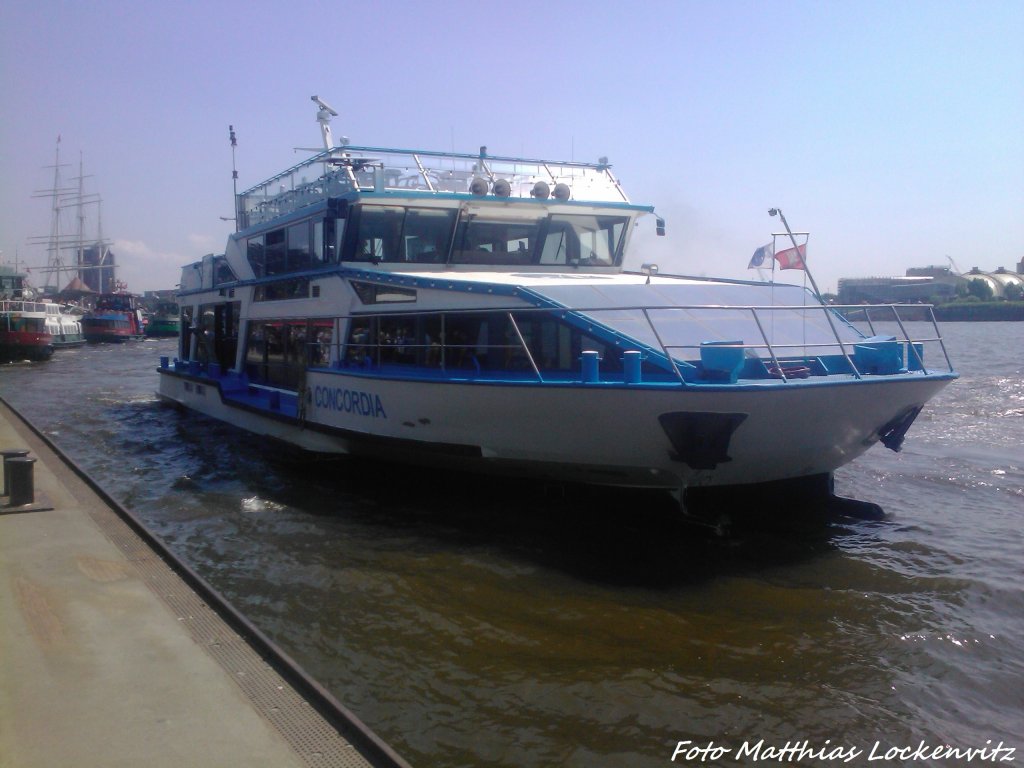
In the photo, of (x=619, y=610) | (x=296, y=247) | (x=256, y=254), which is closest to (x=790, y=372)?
(x=619, y=610)

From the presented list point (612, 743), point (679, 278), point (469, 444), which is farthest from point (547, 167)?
point (612, 743)

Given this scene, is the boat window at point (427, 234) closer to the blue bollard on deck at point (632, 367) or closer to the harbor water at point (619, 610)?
the harbor water at point (619, 610)

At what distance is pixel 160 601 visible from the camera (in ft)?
18.7

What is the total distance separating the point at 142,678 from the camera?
4551 millimetres

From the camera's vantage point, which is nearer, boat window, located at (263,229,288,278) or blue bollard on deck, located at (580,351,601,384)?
blue bollard on deck, located at (580,351,601,384)

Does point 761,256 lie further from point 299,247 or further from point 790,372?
point 299,247

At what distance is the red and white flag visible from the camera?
923 cm

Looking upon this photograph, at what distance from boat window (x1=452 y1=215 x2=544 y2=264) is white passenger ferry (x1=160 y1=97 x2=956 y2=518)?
27 mm

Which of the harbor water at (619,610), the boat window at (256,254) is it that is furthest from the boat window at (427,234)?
the boat window at (256,254)

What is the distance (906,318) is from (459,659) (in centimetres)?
6871

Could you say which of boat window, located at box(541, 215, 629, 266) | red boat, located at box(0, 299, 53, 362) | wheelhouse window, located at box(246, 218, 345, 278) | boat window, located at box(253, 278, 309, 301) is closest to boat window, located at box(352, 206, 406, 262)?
wheelhouse window, located at box(246, 218, 345, 278)

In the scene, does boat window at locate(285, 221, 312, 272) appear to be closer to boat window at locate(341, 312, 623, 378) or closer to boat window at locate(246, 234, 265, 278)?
boat window at locate(246, 234, 265, 278)

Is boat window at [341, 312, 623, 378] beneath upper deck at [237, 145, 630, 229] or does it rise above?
beneath

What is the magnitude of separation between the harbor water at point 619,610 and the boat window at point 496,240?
3.10 meters
